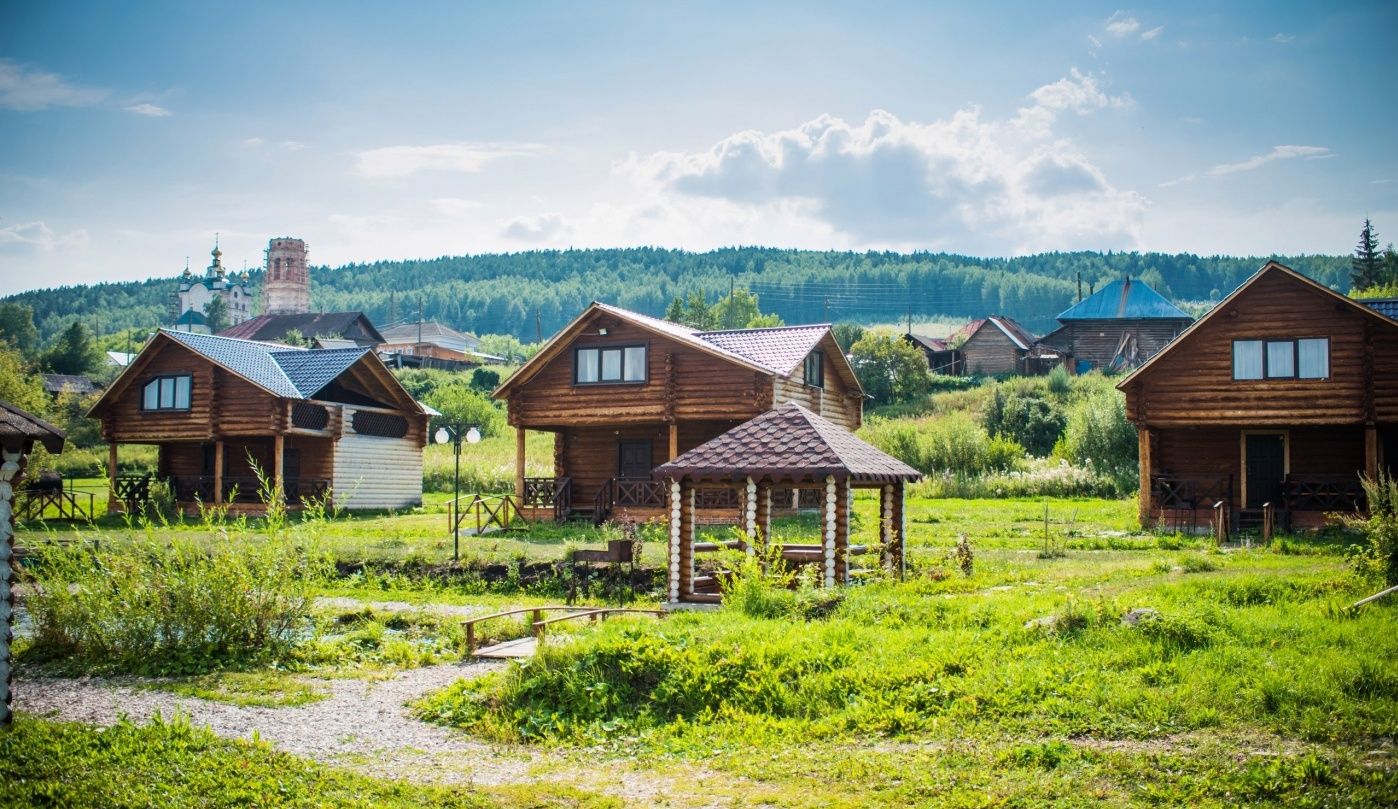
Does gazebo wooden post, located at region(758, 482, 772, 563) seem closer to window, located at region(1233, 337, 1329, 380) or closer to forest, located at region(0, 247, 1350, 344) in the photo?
window, located at region(1233, 337, 1329, 380)

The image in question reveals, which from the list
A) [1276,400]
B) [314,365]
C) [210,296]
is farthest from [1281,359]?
[210,296]

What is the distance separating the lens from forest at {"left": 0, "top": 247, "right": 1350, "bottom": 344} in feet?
566

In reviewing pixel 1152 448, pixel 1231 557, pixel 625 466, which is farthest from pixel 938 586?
pixel 625 466

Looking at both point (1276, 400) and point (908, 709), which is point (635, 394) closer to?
point (1276, 400)

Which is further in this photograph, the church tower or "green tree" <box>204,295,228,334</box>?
"green tree" <box>204,295,228,334</box>

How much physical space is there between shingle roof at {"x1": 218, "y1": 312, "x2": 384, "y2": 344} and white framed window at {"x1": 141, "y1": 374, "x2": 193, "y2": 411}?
56.5 meters

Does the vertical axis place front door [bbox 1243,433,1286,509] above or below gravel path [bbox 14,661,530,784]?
above

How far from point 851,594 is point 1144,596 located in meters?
3.74

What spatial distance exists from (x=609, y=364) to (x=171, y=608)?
62.5ft

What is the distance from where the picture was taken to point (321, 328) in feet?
313

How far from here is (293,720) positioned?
11812 mm

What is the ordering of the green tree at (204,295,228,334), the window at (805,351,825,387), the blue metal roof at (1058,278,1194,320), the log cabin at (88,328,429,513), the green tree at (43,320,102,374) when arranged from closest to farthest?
1. the window at (805,351,825,387)
2. the log cabin at (88,328,429,513)
3. the blue metal roof at (1058,278,1194,320)
4. the green tree at (43,320,102,374)
5. the green tree at (204,295,228,334)

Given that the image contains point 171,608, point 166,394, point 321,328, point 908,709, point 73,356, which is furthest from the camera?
point 321,328

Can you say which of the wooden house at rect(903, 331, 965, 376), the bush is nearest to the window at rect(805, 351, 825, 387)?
the bush
